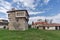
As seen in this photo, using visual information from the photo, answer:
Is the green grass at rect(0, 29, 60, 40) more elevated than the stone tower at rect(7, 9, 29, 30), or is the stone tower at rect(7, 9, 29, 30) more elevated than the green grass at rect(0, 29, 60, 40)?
the stone tower at rect(7, 9, 29, 30)

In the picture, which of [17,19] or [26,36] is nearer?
[26,36]

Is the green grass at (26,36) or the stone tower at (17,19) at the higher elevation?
the stone tower at (17,19)

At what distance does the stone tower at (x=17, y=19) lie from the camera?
54.3 m

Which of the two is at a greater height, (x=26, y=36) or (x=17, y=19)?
(x=17, y=19)

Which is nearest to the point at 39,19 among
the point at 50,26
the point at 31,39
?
the point at 50,26

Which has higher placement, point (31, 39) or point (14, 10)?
point (14, 10)

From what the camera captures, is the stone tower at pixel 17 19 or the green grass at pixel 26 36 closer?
the green grass at pixel 26 36

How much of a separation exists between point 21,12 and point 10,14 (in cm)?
541

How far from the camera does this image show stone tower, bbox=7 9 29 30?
54312mm

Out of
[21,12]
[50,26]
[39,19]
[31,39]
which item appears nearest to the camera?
[31,39]

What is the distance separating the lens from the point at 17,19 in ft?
182

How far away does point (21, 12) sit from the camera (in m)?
54.8

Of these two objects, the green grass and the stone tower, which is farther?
the stone tower

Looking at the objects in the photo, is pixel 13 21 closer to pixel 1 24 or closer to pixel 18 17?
pixel 18 17
